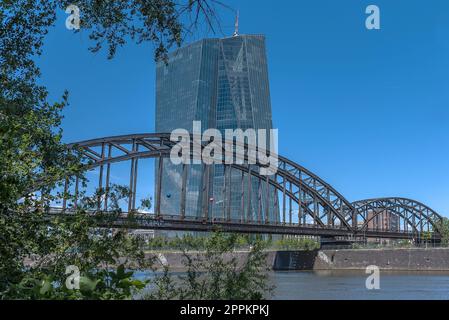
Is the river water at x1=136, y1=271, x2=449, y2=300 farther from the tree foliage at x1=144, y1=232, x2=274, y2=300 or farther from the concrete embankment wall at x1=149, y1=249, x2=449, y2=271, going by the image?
the concrete embankment wall at x1=149, y1=249, x2=449, y2=271

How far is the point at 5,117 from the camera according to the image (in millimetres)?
8109

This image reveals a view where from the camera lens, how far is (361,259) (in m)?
90.0

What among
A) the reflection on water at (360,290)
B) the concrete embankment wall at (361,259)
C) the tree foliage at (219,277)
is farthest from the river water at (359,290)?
the concrete embankment wall at (361,259)

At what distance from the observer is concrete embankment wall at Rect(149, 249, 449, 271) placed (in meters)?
81.8

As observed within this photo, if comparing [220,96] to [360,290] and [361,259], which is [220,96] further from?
[360,290]

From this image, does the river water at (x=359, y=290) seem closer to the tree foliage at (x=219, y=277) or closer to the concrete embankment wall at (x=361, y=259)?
the tree foliage at (x=219, y=277)

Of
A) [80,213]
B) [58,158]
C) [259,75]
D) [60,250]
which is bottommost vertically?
[60,250]

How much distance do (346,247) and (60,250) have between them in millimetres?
100856

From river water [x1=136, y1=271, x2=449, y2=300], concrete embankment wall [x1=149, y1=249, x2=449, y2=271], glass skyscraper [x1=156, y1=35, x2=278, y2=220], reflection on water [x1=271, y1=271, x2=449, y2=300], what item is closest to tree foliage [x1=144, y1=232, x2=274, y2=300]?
river water [x1=136, y1=271, x2=449, y2=300]

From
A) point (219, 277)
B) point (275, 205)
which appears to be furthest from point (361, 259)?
point (219, 277)

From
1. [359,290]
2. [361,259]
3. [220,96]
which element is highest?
[220,96]
